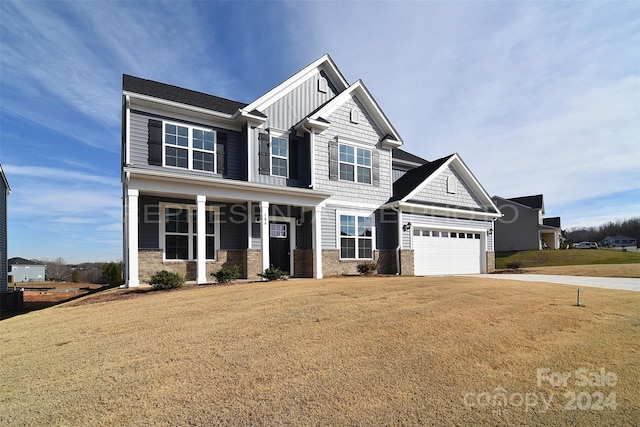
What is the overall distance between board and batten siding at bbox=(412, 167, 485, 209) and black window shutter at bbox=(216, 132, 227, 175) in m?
9.04

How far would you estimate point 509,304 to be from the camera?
7.54m

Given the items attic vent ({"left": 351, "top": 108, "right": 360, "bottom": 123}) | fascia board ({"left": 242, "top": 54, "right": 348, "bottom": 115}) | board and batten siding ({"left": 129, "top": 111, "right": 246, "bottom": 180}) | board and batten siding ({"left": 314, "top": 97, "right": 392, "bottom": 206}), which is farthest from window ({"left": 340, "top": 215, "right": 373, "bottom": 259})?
fascia board ({"left": 242, "top": 54, "right": 348, "bottom": 115})

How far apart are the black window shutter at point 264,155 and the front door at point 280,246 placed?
91.8 inches

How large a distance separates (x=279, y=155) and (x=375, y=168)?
15.9ft

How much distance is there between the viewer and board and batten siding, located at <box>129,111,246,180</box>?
39.8 ft

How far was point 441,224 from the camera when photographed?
17.9m

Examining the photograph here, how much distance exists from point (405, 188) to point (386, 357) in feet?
45.5

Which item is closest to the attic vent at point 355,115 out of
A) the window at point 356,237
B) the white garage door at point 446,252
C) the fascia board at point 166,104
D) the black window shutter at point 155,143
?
the window at point 356,237

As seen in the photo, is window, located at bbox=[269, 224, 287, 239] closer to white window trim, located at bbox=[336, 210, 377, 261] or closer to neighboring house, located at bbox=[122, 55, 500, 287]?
neighboring house, located at bbox=[122, 55, 500, 287]

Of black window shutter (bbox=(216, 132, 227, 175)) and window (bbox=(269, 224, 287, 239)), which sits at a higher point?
black window shutter (bbox=(216, 132, 227, 175))

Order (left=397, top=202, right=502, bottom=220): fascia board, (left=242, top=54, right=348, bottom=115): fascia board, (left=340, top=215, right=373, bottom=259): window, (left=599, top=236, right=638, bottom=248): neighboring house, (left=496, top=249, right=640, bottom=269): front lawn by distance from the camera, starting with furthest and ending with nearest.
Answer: (left=599, top=236, right=638, bottom=248): neighboring house, (left=496, top=249, right=640, bottom=269): front lawn, (left=397, top=202, right=502, bottom=220): fascia board, (left=340, top=215, right=373, bottom=259): window, (left=242, top=54, right=348, bottom=115): fascia board

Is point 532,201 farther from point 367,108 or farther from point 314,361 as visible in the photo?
point 314,361

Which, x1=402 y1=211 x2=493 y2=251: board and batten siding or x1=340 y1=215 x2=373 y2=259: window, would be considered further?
x1=402 y1=211 x2=493 y2=251: board and batten siding

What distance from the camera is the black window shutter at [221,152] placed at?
13711 mm
